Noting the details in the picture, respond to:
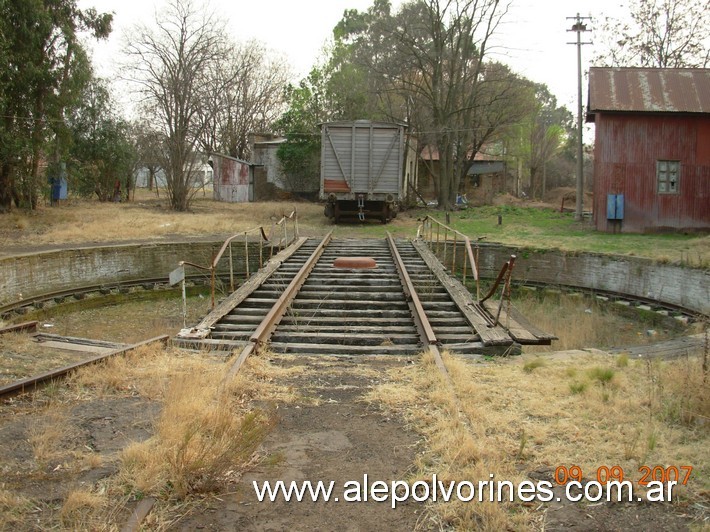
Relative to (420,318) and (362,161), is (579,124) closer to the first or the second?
(362,161)

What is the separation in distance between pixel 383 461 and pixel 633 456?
5.62 feet

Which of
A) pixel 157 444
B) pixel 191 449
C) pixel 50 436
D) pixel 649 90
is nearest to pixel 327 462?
pixel 191 449

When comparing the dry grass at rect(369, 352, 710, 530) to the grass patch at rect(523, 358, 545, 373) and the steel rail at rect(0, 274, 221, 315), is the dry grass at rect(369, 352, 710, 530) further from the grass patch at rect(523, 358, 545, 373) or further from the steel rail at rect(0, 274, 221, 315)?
the steel rail at rect(0, 274, 221, 315)

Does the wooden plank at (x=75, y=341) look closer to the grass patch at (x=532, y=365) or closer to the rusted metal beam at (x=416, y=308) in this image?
the rusted metal beam at (x=416, y=308)

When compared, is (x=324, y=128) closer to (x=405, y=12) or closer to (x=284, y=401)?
(x=405, y=12)

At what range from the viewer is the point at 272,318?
9141 millimetres

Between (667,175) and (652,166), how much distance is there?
646 mm

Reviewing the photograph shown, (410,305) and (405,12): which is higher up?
(405,12)

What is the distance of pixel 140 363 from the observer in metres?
6.74

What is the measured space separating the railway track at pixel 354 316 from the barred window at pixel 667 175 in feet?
42.0

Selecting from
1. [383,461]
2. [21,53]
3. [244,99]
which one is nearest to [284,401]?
[383,461]

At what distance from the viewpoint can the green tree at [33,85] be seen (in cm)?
2108

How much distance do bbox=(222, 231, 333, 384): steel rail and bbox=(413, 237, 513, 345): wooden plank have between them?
2.76m

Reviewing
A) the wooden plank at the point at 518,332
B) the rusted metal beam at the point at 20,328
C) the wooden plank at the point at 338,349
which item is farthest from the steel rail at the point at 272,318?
the wooden plank at the point at 518,332
